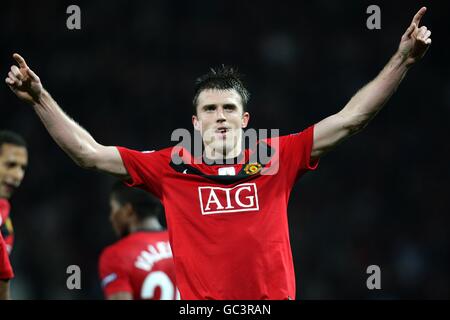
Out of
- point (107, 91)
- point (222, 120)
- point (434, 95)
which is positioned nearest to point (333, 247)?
point (434, 95)

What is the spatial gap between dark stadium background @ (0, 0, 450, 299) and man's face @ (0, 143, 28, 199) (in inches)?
150

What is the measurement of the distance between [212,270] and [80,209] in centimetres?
740

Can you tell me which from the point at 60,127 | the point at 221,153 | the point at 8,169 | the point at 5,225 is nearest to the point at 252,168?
the point at 221,153

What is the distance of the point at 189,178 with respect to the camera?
3902mm

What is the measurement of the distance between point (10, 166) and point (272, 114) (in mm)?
6206

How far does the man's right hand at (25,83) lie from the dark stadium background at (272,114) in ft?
20.4

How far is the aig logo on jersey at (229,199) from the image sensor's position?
149 inches

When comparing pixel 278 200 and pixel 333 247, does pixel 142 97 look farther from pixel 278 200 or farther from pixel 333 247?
pixel 278 200

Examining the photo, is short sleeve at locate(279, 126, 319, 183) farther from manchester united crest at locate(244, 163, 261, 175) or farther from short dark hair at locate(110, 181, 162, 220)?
short dark hair at locate(110, 181, 162, 220)

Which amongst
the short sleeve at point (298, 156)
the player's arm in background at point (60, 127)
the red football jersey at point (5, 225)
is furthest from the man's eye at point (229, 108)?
the red football jersey at point (5, 225)

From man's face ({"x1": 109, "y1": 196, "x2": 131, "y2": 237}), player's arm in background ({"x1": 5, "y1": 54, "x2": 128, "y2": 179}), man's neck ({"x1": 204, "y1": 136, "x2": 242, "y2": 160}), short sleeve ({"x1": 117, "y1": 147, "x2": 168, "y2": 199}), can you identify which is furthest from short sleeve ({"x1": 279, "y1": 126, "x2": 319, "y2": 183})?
man's face ({"x1": 109, "y1": 196, "x2": 131, "y2": 237})

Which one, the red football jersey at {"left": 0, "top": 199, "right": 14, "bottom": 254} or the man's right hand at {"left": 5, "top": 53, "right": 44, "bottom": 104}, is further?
the red football jersey at {"left": 0, "top": 199, "right": 14, "bottom": 254}

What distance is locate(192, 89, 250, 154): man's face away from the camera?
398 cm
